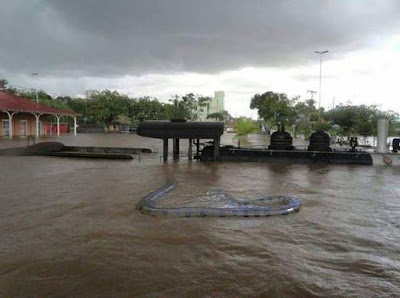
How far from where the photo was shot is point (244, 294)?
13.3ft

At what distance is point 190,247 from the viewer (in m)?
5.52

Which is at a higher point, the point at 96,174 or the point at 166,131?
the point at 166,131

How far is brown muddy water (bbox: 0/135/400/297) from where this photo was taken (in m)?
4.23

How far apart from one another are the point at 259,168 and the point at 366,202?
24.8 feet

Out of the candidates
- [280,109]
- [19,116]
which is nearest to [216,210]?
[19,116]

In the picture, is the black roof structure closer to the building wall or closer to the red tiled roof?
the red tiled roof

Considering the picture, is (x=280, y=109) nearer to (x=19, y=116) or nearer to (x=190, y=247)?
(x=19, y=116)

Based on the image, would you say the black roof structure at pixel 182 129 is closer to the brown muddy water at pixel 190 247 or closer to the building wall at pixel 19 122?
the brown muddy water at pixel 190 247

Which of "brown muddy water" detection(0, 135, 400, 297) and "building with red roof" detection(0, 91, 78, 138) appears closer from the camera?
"brown muddy water" detection(0, 135, 400, 297)

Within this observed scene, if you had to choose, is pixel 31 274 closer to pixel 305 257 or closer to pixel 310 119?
pixel 305 257

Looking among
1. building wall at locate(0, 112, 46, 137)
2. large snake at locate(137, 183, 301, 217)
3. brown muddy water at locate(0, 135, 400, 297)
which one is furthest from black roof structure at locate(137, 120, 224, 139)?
building wall at locate(0, 112, 46, 137)

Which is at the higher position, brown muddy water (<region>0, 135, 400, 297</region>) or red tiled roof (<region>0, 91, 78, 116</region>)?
red tiled roof (<region>0, 91, 78, 116</region>)

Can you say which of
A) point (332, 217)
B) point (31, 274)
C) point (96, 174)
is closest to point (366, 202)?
point (332, 217)

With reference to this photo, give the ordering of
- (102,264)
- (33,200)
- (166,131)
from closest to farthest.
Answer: (102,264) < (33,200) < (166,131)
